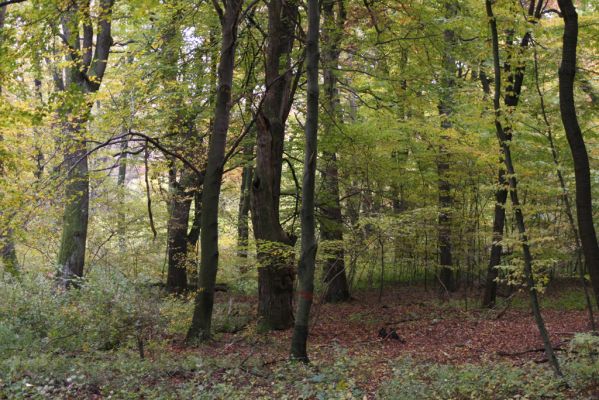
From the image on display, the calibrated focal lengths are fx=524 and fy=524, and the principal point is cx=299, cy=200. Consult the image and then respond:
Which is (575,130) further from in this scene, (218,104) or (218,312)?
(218,312)

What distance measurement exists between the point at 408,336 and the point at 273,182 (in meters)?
4.18

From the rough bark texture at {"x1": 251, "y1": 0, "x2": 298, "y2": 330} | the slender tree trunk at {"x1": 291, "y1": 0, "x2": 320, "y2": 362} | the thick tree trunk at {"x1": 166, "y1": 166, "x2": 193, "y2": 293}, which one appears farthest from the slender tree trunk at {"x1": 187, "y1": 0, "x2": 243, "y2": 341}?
the thick tree trunk at {"x1": 166, "y1": 166, "x2": 193, "y2": 293}

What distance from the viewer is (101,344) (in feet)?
26.6

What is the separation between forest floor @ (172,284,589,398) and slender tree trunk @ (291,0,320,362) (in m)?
0.89

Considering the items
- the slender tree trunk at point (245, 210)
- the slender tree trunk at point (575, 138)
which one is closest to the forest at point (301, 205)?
the slender tree trunk at point (575, 138)

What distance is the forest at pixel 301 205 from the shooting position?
255 inches

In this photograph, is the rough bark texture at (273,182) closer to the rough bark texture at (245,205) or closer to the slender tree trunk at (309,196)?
the rough bark texture at (245,205)

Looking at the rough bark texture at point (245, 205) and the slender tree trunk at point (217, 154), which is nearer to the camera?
the slender tree trunk at point (217, 154)

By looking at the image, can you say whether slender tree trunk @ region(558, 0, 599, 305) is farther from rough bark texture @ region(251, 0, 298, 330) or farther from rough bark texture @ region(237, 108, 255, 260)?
rough bark texture @ region(237, 108, 255, 260)

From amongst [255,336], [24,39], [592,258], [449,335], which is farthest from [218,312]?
[592,258]

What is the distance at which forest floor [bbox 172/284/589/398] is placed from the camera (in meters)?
7.75

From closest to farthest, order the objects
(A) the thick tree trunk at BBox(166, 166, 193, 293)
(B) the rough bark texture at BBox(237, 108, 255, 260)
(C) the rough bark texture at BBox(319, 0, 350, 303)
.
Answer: (C) the rough bark texture at BBox(319, 0, 350, 303) < (B) the rough bark texture at BBox(237, 108, 255, 260) < (A) the thick tree trunk at BBox(166, 166, 193, 293)

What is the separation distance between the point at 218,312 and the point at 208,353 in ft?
14.5

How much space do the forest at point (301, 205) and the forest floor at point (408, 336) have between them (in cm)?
8
